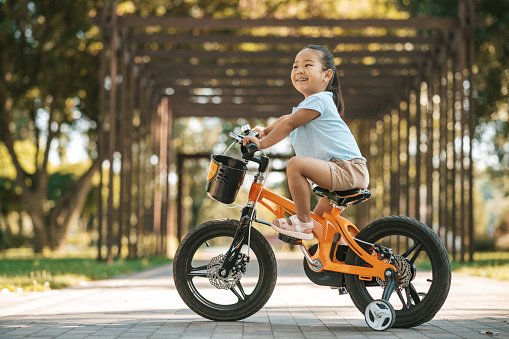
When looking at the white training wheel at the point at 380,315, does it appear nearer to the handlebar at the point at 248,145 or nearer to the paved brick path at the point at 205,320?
the paved brick path at the point at 205,320

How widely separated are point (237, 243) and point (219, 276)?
0.24 metres

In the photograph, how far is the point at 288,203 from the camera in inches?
191

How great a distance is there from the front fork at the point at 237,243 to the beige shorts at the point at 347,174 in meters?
0.61

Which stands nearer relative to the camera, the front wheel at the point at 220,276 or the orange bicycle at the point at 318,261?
the orange bicycle at the point at 318,261

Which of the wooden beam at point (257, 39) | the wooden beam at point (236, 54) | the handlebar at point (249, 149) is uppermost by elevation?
the wooden beam at point (257, 39)

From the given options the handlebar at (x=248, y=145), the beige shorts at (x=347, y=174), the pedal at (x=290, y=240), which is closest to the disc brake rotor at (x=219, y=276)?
the pedal at (x=290, y=240)

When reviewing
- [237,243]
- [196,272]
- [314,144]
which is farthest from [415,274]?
[196,272]

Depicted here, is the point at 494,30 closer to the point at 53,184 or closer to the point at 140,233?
the point at 140,233

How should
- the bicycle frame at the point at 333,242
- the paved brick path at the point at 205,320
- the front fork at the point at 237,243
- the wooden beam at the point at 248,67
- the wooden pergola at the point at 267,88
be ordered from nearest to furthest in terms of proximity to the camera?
the paved brick path at the point at 205,320, the bicycle frame at the point at 333,242, the front fork at the point at 237,243, the wooden pergola at the point at 267,88, the wooden beam at the point at 248,67

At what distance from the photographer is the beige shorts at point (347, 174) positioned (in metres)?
4.66

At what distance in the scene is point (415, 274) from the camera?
4707 millimetres

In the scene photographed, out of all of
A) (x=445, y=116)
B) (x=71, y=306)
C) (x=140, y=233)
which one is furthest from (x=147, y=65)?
(x=71, y=306)

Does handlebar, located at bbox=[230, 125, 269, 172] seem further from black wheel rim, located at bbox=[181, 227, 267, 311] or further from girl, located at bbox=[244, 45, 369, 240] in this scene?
black wheel rim, located at bbox=[181, 227, 267, 311]

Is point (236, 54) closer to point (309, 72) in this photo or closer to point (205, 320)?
point (309, 72)
